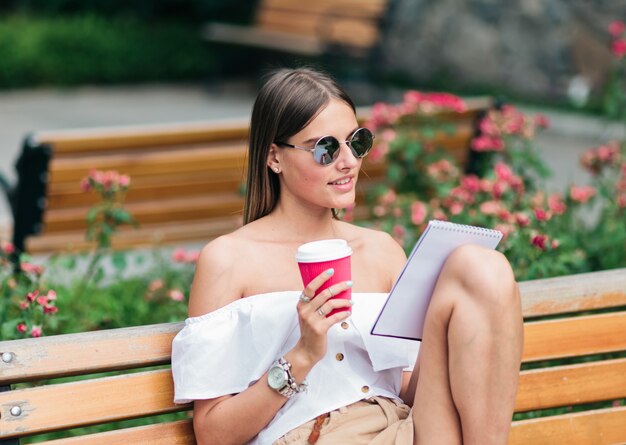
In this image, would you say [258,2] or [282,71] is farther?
[258,2]

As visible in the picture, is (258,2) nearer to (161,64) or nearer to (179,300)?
(161,64)

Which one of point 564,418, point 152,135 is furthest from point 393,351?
point 152,135

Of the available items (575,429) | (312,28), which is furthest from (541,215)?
(312,28)

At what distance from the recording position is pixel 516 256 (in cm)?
376

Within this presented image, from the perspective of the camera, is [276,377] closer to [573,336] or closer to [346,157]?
[346,157]

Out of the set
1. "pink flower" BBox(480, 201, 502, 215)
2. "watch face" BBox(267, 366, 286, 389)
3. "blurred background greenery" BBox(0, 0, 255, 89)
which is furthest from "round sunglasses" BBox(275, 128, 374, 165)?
"blurred background greenery" BBox(0, 0, 255, 89)

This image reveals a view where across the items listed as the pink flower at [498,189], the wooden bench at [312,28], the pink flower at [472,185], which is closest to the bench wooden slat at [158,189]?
the pink flower at [472,185]

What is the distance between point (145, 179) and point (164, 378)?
2.29 metres

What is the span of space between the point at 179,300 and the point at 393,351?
1262 millimetres

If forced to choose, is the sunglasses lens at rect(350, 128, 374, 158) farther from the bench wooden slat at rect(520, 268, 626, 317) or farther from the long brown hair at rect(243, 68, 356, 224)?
the bench wooden slat at rect(520, 268, 626, 317)

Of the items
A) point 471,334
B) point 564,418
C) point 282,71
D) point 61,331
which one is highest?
point 282,71

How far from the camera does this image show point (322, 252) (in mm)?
2271

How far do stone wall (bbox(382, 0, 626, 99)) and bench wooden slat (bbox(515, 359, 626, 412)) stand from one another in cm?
682

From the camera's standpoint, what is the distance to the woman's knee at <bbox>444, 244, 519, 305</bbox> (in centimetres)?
241
